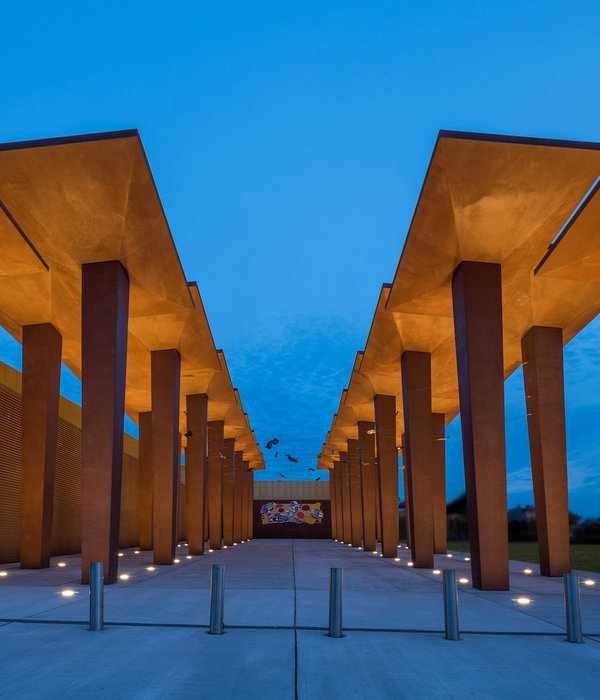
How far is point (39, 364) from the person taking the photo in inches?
739

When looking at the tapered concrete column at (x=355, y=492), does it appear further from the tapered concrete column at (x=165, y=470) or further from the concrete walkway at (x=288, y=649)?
the concrete walkway at (x=288, y=649)

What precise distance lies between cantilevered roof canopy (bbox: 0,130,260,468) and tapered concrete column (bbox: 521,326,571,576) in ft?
34.4

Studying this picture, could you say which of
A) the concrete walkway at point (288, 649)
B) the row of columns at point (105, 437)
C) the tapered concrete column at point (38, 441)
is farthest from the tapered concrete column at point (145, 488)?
the concrete walkway at point (288, 649)

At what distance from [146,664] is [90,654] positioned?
0.73 metres

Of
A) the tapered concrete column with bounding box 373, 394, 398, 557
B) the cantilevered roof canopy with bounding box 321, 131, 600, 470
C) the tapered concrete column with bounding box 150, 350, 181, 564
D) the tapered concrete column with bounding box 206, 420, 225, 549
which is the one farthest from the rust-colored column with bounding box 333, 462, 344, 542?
the cantilevered roof canopy with bounding box 321, 131, 600, 470

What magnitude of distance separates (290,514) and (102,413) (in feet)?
174

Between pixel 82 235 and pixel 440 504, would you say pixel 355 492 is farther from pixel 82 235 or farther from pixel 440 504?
pixel 82 235

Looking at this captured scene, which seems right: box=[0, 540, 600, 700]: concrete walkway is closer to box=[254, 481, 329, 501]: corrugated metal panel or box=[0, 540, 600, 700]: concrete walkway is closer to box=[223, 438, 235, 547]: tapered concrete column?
box=[223, 438, 235, 547]: tapered concrete column

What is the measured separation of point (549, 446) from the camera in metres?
17.0

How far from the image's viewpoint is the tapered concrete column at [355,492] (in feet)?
129

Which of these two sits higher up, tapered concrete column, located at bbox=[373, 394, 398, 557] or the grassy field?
tapered concrete column, located at bbox=[373, 394, 398, 557]

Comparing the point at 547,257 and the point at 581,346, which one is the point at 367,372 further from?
the point at 581,346

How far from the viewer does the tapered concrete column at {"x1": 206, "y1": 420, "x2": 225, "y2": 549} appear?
3180 cm

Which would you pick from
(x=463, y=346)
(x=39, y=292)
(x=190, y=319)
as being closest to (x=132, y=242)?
(x=39, y=292)
